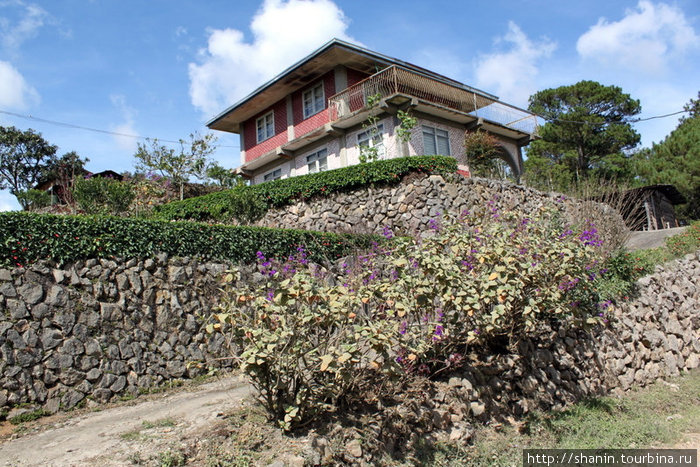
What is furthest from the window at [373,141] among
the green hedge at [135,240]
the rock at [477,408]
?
the rock at [477,408]

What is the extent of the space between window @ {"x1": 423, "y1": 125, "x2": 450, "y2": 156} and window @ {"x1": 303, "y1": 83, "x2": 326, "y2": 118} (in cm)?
525

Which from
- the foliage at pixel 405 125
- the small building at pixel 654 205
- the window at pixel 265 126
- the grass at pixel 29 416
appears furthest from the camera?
the window at pixel 265 126

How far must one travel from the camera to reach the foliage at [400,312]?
516cm

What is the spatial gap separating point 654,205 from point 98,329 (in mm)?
28500

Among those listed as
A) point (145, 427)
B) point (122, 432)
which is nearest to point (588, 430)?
point (145, 427)

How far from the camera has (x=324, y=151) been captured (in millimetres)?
22938

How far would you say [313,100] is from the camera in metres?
23.6

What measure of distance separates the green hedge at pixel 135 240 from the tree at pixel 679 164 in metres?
24.3

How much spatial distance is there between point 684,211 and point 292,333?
37042 mm

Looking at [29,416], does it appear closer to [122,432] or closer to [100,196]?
[122,432]

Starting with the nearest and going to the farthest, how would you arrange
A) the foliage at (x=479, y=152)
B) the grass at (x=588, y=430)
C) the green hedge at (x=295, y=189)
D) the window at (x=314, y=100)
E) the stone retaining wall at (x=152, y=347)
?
the grass at (x=588, y=430)
the stone retaining wall at (x=152, y=347)
the green hedge at (x=295, y=189)
the foliage at (x=479, y=152)
the window at (x=314, y=100)

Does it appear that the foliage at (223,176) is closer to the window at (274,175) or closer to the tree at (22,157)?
the window at (274,175)

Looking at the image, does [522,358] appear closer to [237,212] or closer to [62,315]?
[62,315]

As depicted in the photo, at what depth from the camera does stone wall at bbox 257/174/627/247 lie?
15.7 meters
